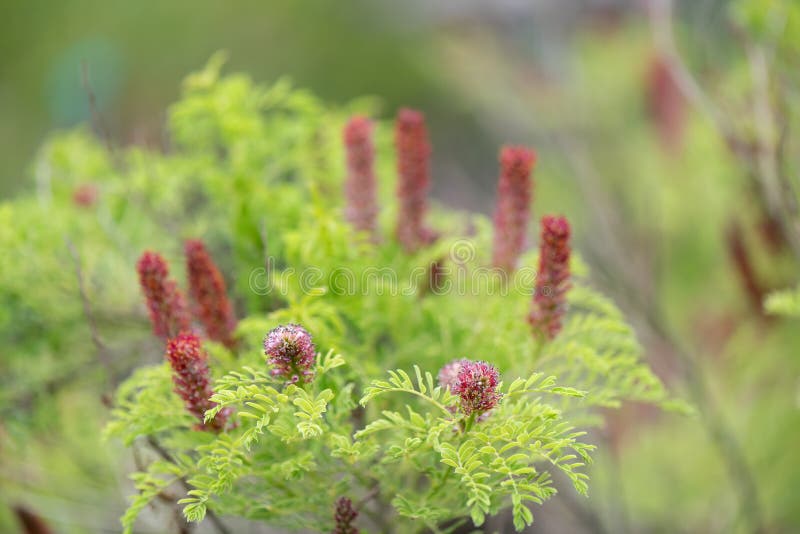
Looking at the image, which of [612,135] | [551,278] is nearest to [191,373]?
[551,278]

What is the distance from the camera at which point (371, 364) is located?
0.43 meters

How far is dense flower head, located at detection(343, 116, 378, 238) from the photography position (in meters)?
0.51

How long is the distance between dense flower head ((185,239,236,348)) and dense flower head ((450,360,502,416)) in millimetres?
166

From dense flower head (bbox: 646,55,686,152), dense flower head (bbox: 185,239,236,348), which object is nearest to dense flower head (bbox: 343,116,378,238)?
dense flower head (bbox: 185,239,236,348)

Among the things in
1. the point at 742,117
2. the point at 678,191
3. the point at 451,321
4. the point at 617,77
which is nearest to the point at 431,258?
the point at 451,321

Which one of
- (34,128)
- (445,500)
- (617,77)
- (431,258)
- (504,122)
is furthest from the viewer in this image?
(34,128)

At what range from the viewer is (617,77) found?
5.91 ft

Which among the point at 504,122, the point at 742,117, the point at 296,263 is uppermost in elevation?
the point at 504,122

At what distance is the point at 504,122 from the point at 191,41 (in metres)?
1.30

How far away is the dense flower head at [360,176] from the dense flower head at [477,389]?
205 millimetres

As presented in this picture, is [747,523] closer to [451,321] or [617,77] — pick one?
[451,321]

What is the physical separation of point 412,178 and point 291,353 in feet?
0.65

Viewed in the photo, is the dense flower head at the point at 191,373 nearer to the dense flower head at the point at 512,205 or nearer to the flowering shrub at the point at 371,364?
the flowering shrub at the point at 371,364

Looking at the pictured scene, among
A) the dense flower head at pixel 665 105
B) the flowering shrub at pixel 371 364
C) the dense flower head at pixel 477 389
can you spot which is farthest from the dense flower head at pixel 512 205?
the dense flower head at pixel 665 105
